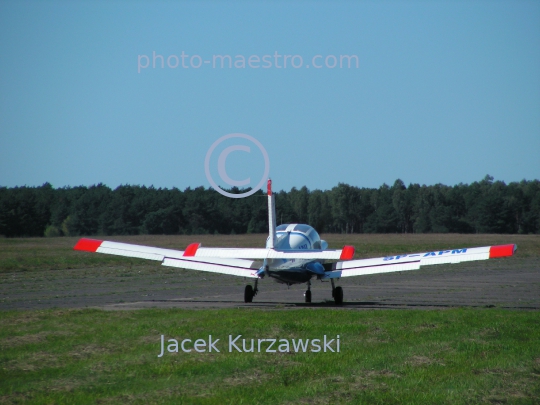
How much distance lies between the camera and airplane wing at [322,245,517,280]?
17.4 m

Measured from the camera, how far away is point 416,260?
18.7 meters

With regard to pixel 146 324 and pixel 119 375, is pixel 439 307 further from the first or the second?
pixel 119 375

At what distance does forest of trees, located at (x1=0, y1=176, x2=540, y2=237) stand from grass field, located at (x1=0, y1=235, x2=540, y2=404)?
11603mm

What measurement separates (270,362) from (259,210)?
33.2 meters

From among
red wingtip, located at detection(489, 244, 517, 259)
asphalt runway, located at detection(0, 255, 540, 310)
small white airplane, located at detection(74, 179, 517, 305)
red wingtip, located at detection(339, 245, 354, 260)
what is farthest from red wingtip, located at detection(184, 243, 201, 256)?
red wingtip, located at detection(489, 244, 517, 259)

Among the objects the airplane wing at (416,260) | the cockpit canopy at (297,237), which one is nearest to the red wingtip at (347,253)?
the cockpit canopy at (297,237)

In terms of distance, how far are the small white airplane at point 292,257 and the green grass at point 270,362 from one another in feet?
8.43

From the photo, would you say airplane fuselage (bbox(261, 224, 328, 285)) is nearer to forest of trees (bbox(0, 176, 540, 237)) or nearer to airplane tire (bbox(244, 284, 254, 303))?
airplane tire (bbox(244, 284, 254, 303))

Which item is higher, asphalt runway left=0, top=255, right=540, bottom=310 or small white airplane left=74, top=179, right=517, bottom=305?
small white airplane left=74, top=179, right=517, bottom=305

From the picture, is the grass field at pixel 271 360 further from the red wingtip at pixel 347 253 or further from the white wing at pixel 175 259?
the white wing at pixel 175 259

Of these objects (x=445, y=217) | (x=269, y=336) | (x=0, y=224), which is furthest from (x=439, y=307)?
(x=445, y=217)

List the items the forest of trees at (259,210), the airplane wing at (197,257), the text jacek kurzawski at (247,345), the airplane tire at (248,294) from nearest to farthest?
the text jacek kurzawski at (247,345), the airplane wing at (197,257), the airplane tire at (248,294), the forest of trees at (259,210)

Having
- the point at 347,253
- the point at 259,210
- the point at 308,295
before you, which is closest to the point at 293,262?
the point at 308,295

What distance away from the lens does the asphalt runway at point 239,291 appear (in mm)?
18953
